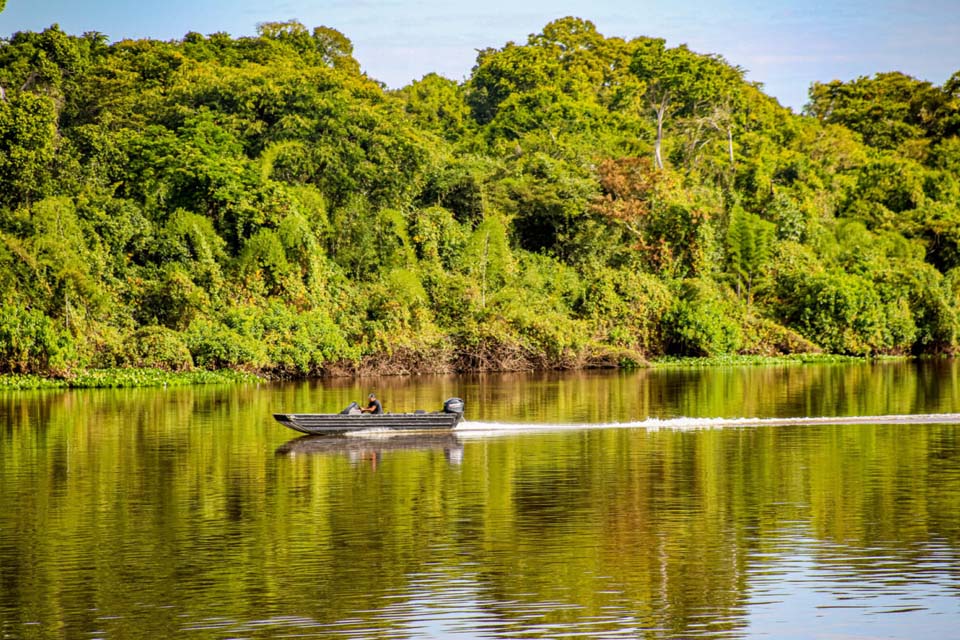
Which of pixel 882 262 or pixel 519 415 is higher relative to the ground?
pixel 882 262

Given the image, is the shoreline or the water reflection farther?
the shoreline

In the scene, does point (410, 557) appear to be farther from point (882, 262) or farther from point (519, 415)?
point (882, 262)

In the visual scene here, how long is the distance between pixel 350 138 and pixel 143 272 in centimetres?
1436

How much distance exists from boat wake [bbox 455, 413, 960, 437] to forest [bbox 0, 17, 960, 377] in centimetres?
2053

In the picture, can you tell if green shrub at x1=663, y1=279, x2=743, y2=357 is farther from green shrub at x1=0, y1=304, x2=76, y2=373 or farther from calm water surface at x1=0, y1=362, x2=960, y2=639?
green shrub at x1=0, y1=304, x2=76, y2=373

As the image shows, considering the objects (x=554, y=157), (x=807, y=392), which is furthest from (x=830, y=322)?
(x=807, y=392)

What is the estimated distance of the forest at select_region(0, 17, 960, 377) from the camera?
52062 millimetres

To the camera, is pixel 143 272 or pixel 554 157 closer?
pixel 143 272

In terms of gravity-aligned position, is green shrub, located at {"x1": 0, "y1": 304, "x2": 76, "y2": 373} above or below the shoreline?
above

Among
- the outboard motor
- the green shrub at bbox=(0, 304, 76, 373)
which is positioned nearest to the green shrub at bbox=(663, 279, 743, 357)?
the green shrub at bbox=(0, 304, 76, 373)

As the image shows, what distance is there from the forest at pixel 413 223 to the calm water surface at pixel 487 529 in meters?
18.5

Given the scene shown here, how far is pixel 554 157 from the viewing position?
236 feet

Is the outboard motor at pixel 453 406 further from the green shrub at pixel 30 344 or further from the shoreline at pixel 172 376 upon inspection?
the green shrub at pixel 30 344

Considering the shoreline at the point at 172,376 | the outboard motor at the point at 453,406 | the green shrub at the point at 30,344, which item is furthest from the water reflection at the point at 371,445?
the green shrub at the point at 30,344
